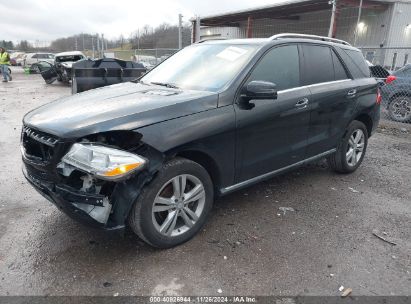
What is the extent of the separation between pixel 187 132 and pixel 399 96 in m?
7.99

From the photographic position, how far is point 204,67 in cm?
373

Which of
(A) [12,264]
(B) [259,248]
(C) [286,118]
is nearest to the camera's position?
(A) [12,264]

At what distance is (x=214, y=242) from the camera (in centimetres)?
319

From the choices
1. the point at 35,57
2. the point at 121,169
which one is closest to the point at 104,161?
the point at 121,169

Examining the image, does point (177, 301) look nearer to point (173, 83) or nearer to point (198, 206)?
point (198, 206)

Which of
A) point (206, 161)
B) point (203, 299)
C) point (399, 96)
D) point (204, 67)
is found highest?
point (204, 67)

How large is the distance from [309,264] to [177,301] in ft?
3.79

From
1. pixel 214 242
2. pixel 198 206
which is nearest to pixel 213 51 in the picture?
pixel 198 206

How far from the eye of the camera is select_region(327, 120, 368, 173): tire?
4738 millimetres

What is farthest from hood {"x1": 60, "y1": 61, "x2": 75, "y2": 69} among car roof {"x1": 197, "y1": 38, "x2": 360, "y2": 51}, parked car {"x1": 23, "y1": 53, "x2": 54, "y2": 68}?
parked car {"x1": 23, "y1": 53, "x2": 54, "y2": 68}

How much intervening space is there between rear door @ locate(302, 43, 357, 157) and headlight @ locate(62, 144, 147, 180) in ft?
7.62

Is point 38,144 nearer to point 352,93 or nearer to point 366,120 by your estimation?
point 352,93

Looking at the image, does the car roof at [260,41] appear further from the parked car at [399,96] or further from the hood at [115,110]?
the parked car at [399,96]

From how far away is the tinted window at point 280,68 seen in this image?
354 centimetres
